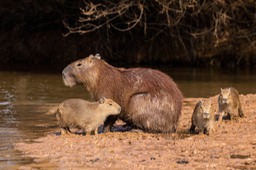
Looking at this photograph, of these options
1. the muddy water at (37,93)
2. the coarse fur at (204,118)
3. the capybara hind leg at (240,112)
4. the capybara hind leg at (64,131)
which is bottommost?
the muddy water at (37,93)

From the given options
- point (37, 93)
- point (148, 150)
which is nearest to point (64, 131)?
point (148, 150)

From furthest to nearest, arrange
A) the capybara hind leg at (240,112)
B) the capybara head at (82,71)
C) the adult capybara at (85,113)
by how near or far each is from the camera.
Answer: the capybara hind leg at (240,112), the capybara head at (82,71), the adult capybara at (85,113)

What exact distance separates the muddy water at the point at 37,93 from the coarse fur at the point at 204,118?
6.75ft

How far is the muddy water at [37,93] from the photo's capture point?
30.2 feet

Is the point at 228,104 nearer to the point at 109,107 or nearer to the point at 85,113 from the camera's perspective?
the point at 109,107

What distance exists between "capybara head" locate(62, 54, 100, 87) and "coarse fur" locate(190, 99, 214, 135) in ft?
4.89

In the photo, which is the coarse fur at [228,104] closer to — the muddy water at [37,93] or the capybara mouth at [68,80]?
the capybara mouth at [68,80]

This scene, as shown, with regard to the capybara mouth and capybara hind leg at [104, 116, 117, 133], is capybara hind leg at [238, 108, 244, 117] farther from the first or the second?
the capybara mouth

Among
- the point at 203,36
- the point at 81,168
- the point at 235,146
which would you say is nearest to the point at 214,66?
the point at 203,36

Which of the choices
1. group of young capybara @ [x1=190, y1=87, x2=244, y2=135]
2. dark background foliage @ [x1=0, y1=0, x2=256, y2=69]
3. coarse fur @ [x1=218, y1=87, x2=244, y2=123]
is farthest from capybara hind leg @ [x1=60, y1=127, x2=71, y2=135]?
dark background foliage @ [x1=0, y1=0, x2=256, y2=69]

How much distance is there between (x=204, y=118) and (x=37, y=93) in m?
5.93

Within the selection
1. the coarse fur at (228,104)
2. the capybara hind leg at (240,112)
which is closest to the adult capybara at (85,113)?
the coarse fur at (228,104)

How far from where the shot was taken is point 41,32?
22.4 meters

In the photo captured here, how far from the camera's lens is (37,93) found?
14367 millimetres
